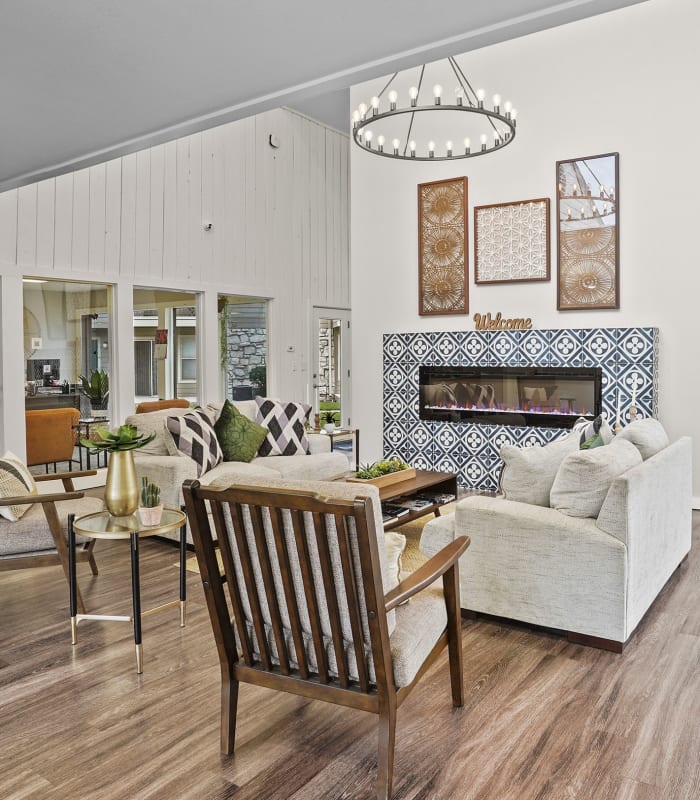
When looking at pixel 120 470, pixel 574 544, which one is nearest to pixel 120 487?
pixel 120 470

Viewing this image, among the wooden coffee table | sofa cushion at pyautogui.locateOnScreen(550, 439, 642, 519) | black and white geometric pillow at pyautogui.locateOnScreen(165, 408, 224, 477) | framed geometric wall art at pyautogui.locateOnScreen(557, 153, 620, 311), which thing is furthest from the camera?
framed geometric wall art at pyautogui.locateOnScreen(557, 153, 620, 311)

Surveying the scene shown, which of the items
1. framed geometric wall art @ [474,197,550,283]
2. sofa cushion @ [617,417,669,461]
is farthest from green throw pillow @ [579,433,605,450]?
framed geometric wall art @ [474,197,550,283]

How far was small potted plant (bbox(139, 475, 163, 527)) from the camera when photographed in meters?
3.06

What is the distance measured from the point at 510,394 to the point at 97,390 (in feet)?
13.1

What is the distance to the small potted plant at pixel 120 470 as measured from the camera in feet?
10.3

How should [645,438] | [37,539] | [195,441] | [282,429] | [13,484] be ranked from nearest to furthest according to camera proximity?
[37,539]
[13,484]
[645,438]
[195,441]
[282,429]

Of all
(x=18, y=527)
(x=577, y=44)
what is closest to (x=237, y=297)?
(x=577, y=44)

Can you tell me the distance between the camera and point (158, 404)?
282 inches

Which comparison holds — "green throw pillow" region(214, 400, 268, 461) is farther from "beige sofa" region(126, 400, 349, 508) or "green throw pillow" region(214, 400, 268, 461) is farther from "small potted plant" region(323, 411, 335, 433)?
"small potted plant" region(323, 411, 335, 433)

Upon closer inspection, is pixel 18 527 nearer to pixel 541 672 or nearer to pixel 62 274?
pixel 541 672

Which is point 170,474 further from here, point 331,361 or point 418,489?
point 331,361

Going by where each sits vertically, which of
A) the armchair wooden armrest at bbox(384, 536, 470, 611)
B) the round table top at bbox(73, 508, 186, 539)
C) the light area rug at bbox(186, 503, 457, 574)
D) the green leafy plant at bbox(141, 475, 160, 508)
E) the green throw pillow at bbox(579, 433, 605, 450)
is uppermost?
the green throw pillow at bbox(579, 433, 605, 450)

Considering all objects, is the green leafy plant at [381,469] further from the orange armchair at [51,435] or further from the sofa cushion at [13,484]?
the orange armchair at [51,435]

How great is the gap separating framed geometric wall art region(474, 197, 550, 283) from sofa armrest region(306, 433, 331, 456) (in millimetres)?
2198
